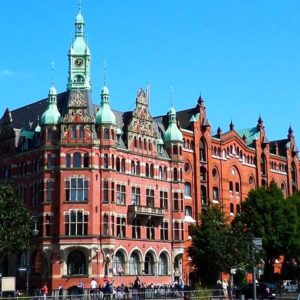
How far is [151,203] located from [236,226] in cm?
1766

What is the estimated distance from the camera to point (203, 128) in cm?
10294

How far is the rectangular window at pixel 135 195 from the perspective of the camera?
87.6 m

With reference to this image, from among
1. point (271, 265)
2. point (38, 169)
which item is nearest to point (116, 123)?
point (38, 169)

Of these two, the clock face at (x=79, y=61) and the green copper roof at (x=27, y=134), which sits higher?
the clock face at (x=79, y=61)

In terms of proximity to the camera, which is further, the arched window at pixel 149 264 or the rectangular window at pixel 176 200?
the rectangular window at pixel 176 200

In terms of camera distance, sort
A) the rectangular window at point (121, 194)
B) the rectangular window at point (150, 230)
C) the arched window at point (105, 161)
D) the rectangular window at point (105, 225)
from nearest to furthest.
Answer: the rectangular window at point (105, 225) → the arched window at point (105, 161) → the rectangular window at point (121, 194) → the rectangular window at point (150, 230)

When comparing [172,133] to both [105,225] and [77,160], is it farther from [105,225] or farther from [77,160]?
[105,225]

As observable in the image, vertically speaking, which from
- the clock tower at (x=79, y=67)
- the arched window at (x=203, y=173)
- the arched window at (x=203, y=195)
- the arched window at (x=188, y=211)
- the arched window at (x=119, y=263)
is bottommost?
the arched window at (x=119, y=263)

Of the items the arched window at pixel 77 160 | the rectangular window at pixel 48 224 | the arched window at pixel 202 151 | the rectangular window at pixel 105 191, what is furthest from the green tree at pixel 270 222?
the rectangular window at pixel 48 224

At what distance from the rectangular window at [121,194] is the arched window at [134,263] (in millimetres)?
7227

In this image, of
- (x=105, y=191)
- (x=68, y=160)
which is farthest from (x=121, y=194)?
(x=68, y=160)

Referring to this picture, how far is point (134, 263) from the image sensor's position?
8644 centimetres

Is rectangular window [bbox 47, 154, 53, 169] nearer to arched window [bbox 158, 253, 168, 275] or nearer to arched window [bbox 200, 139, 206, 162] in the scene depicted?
arched window [bbox 158, 253, 168, 275]

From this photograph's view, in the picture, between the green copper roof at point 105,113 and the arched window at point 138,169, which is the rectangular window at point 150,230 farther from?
the green copper roof at point 105,113
